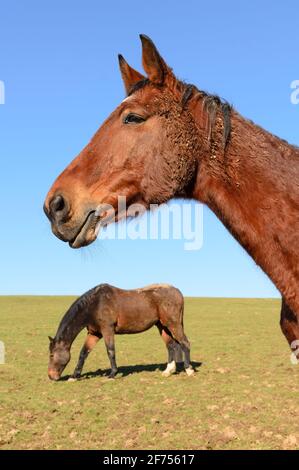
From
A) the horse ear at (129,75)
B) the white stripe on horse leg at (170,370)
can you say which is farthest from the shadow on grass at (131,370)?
the horse ear at (129,75)

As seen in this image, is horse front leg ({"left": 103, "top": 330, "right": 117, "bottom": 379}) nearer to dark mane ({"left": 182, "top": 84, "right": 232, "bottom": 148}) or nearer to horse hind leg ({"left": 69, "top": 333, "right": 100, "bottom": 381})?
horse hind leg ({"left": 69, "top": 333, "right": 100, "bottom": 381})

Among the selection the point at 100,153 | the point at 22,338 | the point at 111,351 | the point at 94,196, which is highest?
the point at 100,153

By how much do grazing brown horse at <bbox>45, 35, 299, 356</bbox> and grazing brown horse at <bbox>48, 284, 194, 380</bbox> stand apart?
12012mm

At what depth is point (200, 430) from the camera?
8938mm

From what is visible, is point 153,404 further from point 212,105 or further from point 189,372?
point 212,105

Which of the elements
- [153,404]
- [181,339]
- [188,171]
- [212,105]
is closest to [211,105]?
[212,105]

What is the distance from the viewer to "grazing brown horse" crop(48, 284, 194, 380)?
1513cm

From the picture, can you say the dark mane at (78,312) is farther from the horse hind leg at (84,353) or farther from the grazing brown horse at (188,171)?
the grazing brown horse at (188,171)

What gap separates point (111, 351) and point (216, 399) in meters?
4.61

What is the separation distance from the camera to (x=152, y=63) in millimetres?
3676

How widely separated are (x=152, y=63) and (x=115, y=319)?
12.8 metres
